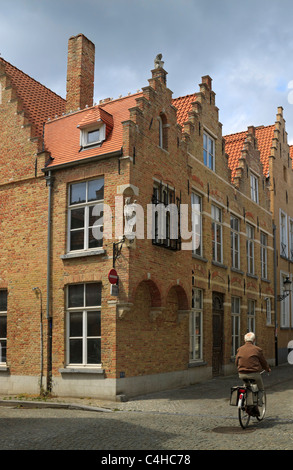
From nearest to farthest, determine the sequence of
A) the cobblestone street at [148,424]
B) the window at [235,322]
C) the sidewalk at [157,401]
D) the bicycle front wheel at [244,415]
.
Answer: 1. the cobblestone street at [148,424]
2. the bicycle front wheel at [244,415]
3. the sidewalk at [157,401]
4. the window at [235,322]

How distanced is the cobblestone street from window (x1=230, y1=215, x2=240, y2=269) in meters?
7.44

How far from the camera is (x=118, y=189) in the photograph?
1403 centimetres

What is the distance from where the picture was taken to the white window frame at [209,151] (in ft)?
63.5

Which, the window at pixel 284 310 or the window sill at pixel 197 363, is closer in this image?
the window sill at pixel 197 363

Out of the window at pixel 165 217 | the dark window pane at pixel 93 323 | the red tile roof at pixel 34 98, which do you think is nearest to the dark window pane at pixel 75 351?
the dark window pane at pixel 93 323

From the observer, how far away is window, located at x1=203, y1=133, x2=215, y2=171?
19.4m

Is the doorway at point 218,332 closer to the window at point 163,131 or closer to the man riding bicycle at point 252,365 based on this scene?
the window at point 163,131

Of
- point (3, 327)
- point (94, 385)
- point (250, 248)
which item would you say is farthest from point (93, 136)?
point (250, 248)

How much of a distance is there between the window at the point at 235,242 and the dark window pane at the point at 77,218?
833 cm

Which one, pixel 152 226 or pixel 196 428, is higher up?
pixel 152 226

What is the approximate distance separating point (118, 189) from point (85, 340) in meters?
3.96

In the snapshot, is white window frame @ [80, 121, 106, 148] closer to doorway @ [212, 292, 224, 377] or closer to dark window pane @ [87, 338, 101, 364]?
dark window pane @ [87, 338, 101, 364]
